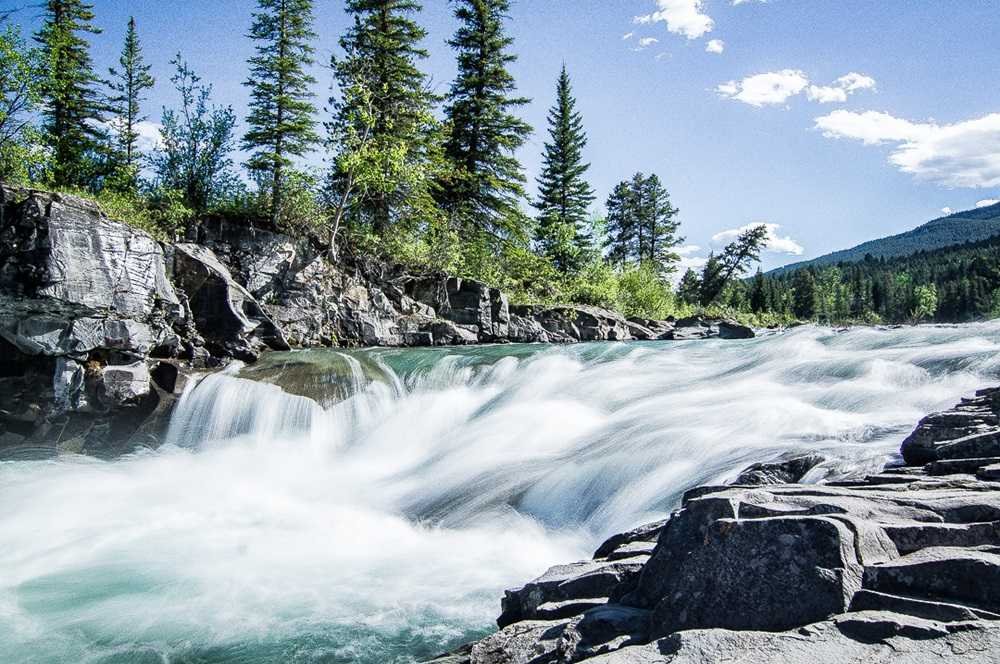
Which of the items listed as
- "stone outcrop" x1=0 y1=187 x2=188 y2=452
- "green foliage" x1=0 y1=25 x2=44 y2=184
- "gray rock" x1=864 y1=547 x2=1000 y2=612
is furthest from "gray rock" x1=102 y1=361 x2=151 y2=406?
"gray rock" x1=864 y1=547 x2=1000 y2=612

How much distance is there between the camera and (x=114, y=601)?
18.6 feet

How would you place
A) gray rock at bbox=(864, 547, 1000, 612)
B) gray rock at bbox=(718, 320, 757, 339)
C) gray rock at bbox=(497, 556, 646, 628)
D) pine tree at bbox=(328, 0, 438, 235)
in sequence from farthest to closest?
gray rock at bbox=(718, 320, 757, 339) < pine tree at bbox=(328, 0, 438, 235) < gray rock at bbox=(497, 556, 646, 628) < gray rock at bbox=(864, 547, 1000, 612)

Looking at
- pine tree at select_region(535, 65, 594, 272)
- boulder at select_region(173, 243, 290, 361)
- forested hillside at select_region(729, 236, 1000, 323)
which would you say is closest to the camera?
boulder at select_region(173, 243, 290, 361)

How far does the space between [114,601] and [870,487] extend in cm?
659

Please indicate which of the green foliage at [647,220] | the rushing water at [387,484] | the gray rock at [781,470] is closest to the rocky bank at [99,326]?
the rushing water at [387,484]

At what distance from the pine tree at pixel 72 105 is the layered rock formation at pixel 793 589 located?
26196mm

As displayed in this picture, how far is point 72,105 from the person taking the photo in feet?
84.5

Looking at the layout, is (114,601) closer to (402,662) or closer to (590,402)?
(402,662)

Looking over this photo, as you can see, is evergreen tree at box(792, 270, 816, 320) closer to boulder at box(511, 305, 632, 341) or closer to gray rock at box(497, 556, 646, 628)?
boulder at box(511, 305, 632, 341)

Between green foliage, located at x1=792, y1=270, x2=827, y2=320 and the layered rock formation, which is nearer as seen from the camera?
the layered rock formation

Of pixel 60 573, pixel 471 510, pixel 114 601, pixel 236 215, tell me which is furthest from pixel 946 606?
pixel 236 215

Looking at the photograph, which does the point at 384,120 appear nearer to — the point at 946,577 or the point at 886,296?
the point at 946,577

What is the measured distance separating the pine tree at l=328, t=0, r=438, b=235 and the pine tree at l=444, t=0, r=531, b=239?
10.6 ft

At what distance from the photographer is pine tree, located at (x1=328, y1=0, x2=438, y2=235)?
20859 mm
